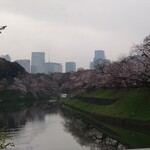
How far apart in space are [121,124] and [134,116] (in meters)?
2.14

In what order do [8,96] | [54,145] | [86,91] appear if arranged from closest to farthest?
1. [54,145]
2. [86,91]
3. [8,96]

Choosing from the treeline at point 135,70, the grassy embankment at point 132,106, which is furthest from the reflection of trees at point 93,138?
the treeline at point 135,70

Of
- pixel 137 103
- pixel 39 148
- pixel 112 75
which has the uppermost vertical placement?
pixel 112 75

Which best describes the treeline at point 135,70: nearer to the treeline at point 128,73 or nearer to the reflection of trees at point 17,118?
the treeline at point 128,73

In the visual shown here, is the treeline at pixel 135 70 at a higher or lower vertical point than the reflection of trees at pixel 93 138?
higher

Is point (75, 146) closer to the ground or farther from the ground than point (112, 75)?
closer to the ground

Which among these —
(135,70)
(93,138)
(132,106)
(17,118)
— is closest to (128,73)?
(135,70)

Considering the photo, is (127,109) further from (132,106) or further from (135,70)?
(135,70)

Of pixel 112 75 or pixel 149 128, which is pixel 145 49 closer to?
pixel 149 128

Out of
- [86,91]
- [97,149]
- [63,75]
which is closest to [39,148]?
[97,149]

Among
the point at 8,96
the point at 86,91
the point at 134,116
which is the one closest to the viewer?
the point at 134,116

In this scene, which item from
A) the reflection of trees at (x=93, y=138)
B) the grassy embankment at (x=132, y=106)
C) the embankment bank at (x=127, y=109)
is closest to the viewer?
the reflection of trees at (x=93, y=138)

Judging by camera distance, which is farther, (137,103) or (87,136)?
(137,103)

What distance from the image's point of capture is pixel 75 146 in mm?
33562
